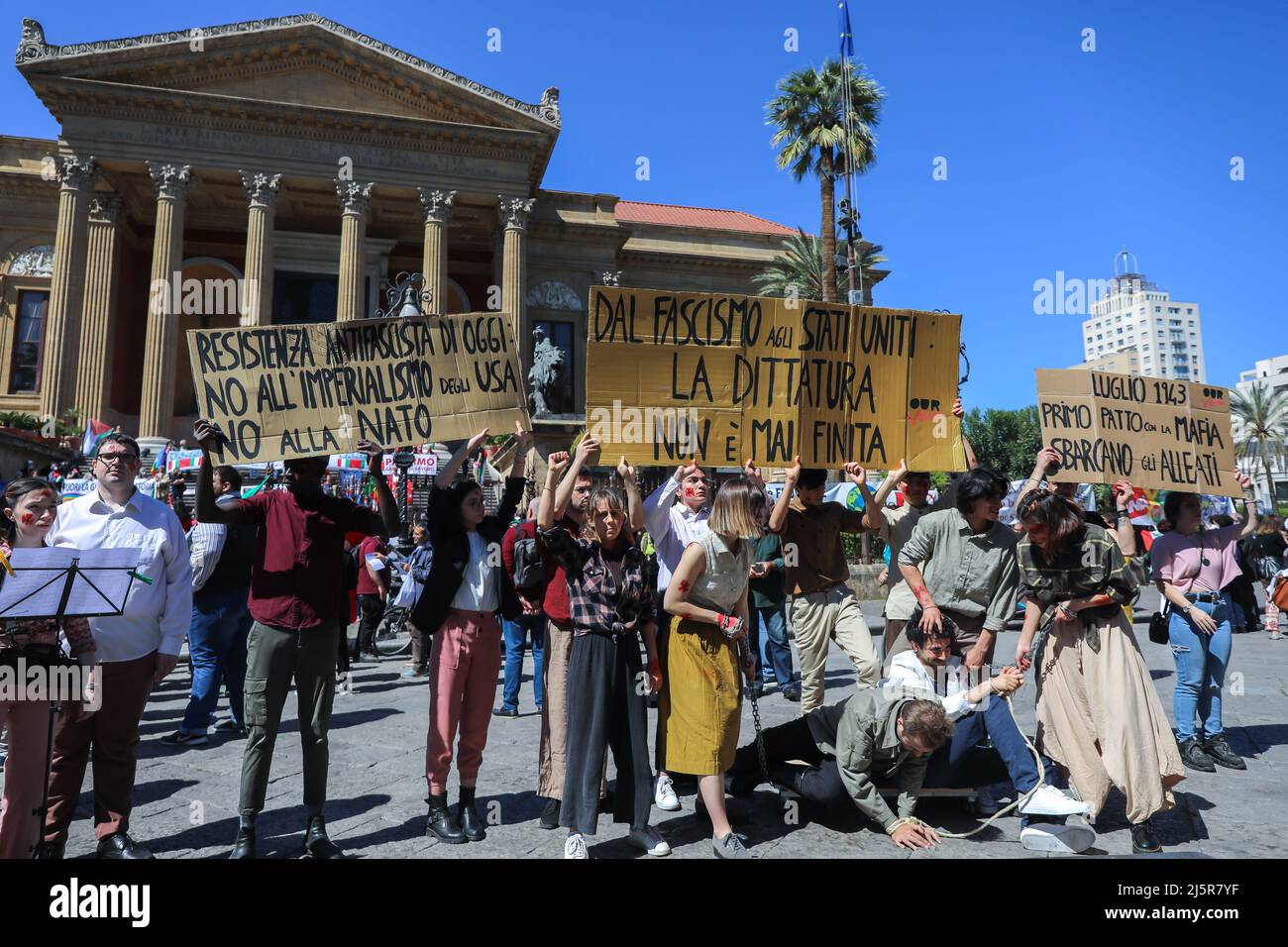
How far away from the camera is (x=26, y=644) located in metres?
3.47

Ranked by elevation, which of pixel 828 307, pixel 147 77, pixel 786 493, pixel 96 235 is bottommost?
pixel 786 493

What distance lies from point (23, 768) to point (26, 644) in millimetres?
554

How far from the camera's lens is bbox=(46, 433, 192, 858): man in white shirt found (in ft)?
12.5

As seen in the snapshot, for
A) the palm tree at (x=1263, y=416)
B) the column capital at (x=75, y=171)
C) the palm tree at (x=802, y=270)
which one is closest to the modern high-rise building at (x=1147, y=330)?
the palm tree at (x=1263, y=416)

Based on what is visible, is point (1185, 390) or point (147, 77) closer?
point (1185, 390)

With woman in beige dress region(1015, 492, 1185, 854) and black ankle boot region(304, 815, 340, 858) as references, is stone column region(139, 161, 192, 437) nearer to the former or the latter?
black ankle boot region(304, 815, 340, 858)

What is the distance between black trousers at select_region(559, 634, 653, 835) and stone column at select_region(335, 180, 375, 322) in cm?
2520

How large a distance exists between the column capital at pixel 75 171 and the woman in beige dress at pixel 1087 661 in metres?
30.1

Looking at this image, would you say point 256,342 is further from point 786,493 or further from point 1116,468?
point 1116,468

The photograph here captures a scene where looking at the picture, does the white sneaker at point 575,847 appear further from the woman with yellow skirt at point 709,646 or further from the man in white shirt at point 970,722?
the man in white shirt at point 970,722

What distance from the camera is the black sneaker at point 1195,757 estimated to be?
17.9 ft

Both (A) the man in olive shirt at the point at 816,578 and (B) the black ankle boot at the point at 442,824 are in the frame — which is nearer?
(B) the black ankle boot at the point at 442,824
